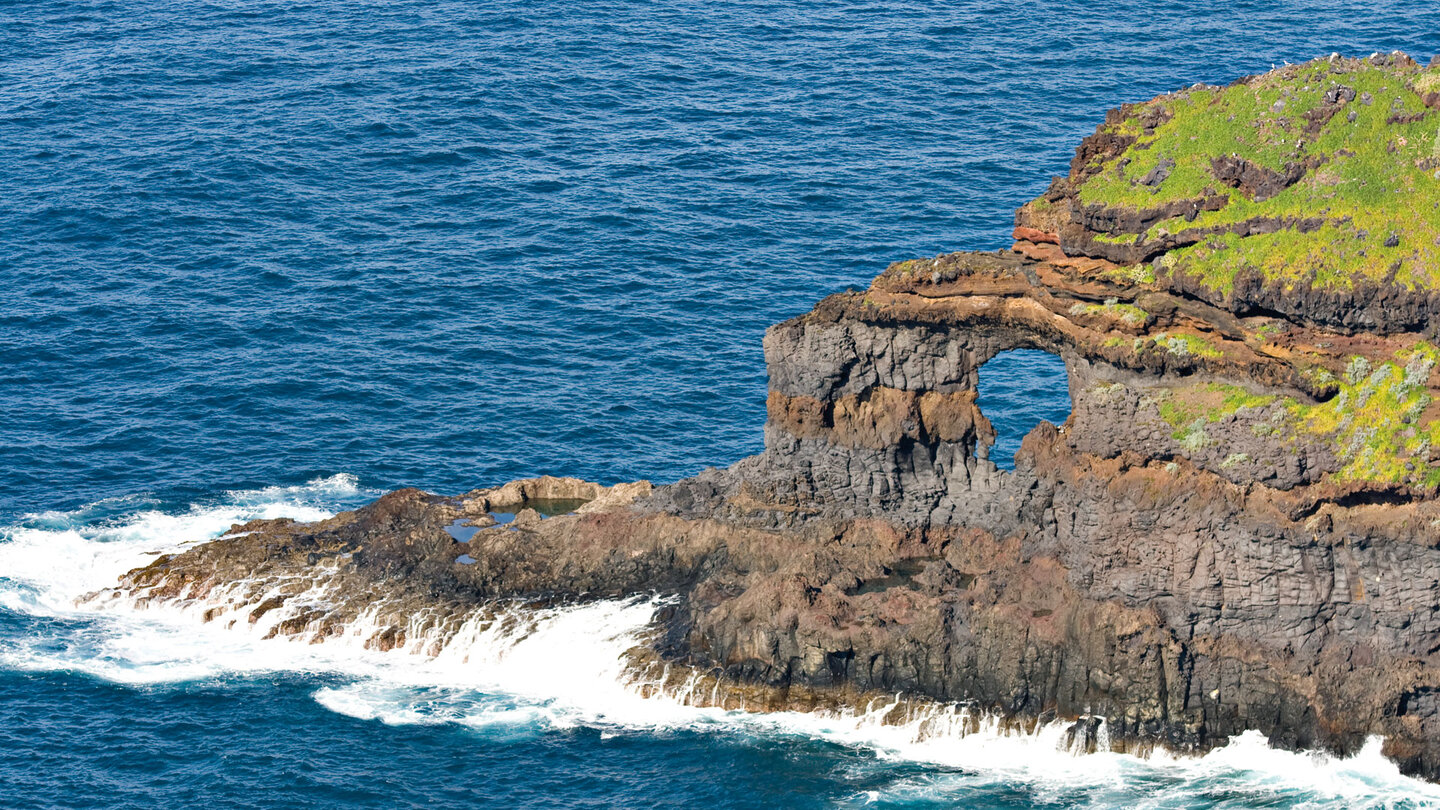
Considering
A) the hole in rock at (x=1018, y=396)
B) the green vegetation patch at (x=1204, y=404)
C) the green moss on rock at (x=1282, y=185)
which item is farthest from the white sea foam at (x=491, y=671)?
the hole in rock at (x=1018, y=396)

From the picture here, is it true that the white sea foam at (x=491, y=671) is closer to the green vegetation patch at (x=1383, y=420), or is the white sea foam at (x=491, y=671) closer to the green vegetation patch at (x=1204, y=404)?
the green vegetation patch at (x=1383, y=420)

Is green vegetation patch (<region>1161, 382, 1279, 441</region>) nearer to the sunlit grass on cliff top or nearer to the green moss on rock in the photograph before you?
the green moss on rock

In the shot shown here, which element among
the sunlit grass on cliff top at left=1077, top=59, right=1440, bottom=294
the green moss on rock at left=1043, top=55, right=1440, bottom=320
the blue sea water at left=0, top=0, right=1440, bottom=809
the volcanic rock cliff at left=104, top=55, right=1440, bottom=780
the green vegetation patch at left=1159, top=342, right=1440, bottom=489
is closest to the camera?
the green vegetation patch at left=1159, top=342, right=1440, bottom=489

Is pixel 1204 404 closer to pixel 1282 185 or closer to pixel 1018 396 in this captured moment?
pixel 1282 185

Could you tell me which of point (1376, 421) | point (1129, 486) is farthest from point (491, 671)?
point (1376, 421)

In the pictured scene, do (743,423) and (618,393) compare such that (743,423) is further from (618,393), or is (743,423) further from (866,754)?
(866,754)

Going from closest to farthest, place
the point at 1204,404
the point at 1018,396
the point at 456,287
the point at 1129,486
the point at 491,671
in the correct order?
the point at 1204,404
the point at 1129,486
the point at 491,671
the point at 1018,396
the point at 456,287

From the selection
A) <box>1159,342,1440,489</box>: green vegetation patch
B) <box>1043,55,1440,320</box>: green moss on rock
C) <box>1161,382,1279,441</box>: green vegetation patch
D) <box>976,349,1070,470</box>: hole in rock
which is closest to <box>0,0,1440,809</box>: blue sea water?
<box>976,349,1070,470</box>: hole in rock

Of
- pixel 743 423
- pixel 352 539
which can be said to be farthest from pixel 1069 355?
pixel 352 539
